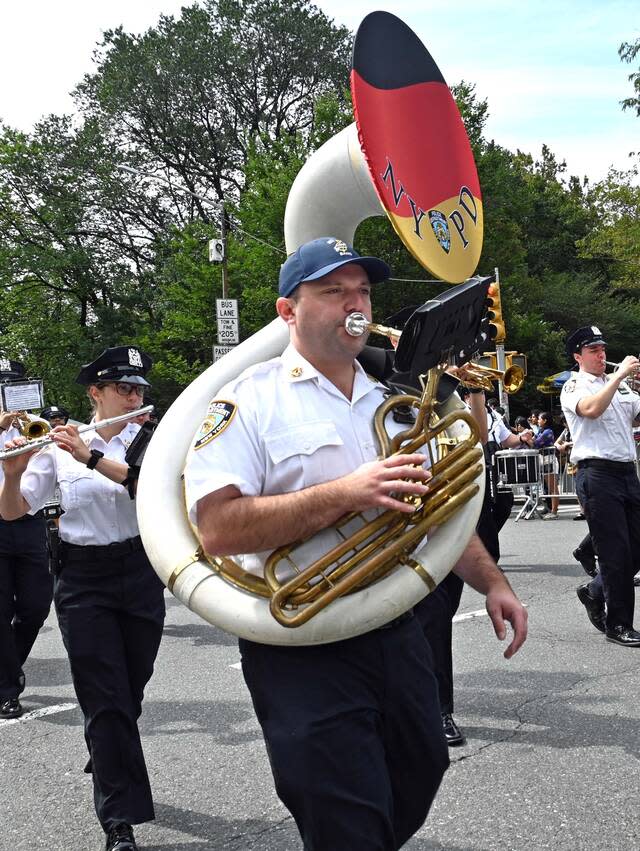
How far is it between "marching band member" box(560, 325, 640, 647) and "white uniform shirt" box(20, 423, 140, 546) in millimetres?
3215

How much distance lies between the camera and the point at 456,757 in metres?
4.62

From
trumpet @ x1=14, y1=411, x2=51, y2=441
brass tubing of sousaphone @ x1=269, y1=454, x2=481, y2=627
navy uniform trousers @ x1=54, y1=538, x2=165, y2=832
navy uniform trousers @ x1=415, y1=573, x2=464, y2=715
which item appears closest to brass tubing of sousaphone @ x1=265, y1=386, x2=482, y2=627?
brass tubing of sousaphone @ x1=269, y1=454, x2=481, y2=627

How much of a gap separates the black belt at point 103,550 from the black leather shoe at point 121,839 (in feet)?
3.39

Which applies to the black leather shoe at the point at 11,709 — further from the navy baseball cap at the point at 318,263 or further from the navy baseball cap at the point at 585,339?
the navy baseball cap at the point at 318,263

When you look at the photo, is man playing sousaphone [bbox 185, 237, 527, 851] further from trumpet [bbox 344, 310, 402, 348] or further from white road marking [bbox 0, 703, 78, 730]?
white road marking [bbox 0, 703, 78, 730]

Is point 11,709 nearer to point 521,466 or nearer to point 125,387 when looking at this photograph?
point 125,387

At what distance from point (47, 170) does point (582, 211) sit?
22981 mm

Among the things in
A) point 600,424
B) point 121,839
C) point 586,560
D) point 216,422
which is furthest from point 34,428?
point 586,560

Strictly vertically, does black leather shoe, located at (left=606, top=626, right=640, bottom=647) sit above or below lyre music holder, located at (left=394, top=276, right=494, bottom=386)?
below

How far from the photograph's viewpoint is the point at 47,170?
118ft

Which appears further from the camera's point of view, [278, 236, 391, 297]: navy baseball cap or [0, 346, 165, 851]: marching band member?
[0, 346, 165, 851]: marching band member

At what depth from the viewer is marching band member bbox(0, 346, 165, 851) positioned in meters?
3.90

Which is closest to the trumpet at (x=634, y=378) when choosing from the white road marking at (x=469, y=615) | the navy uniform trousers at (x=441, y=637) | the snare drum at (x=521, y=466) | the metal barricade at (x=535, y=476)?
the white road marking at (x=469, y=615)

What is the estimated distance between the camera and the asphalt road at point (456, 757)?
12.6 feet
